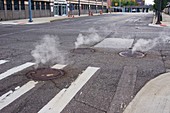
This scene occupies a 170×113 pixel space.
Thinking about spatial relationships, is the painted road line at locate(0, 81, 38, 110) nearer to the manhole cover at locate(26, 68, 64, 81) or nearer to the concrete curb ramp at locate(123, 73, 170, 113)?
the manhole cover at locate(26, 68, 64, 81)

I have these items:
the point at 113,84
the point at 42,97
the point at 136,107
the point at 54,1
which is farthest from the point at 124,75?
the point at 54,1

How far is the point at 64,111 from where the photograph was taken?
180 inches

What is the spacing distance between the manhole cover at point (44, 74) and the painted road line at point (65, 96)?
2.28 ft

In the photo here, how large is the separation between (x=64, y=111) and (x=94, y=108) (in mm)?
610

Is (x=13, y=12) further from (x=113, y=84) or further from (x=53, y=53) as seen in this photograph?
(x=113, y=84)

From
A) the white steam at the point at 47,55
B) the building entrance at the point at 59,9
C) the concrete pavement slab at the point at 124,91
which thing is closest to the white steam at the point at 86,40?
the white steam at the point at 47,55

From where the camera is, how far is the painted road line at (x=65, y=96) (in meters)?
4.66

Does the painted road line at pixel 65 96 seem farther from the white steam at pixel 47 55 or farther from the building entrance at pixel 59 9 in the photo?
the building entrance at pixel 59 9


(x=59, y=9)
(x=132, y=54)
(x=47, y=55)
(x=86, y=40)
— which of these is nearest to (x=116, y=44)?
(x=86, y=40)

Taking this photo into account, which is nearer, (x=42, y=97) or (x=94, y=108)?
(x=94, y=108)

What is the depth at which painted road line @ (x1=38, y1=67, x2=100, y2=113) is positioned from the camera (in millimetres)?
4656

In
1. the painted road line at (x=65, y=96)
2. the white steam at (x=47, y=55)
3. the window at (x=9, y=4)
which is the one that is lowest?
the painted road line at (x=65, y=96)

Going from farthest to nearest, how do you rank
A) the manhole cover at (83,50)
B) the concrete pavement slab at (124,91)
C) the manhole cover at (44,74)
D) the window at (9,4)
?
1. the window at (9,4)
2. the manhole cover at (83,50)
3. the manhole cover at (44,74)
4. the concrete pavement slab at (124,91)

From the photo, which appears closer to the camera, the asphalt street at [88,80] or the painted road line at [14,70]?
the asphalt street at [88,80]
